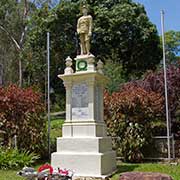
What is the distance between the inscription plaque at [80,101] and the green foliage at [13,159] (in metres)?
2.27

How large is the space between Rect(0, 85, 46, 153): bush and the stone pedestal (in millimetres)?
2591

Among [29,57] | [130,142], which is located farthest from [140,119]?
[29,57]

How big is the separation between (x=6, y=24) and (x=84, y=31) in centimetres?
1684

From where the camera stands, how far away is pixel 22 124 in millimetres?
11578

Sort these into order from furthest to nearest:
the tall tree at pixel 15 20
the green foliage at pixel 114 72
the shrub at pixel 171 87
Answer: the tall tree at pixel 15 20, the green foliage at pixel 114 72, the shrub at pixel 171 87

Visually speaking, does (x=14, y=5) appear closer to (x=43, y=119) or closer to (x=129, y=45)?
(x=129, y=45)

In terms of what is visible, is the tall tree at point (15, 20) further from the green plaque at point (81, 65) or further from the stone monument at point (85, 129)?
the stone monument at point (85, 129)

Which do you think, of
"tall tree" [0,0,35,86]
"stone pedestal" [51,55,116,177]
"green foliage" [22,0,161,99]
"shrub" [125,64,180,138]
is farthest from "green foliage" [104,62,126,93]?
"stone pedestal" [51,55,116,177]

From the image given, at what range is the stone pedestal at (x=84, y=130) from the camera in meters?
8.80

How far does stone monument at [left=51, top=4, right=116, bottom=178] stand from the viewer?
28.9ft

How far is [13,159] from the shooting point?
10.0 m

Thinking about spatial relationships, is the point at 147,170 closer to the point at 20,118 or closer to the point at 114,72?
the point at 20,118

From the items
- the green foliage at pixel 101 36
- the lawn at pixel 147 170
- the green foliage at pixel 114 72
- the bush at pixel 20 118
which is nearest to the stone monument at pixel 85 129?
the lawn at pixel 147 170

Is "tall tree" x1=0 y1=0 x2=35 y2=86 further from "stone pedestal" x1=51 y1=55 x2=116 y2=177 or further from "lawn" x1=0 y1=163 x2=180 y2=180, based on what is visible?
"lawn" x1=0 y1=163 x2=180 y2=180
